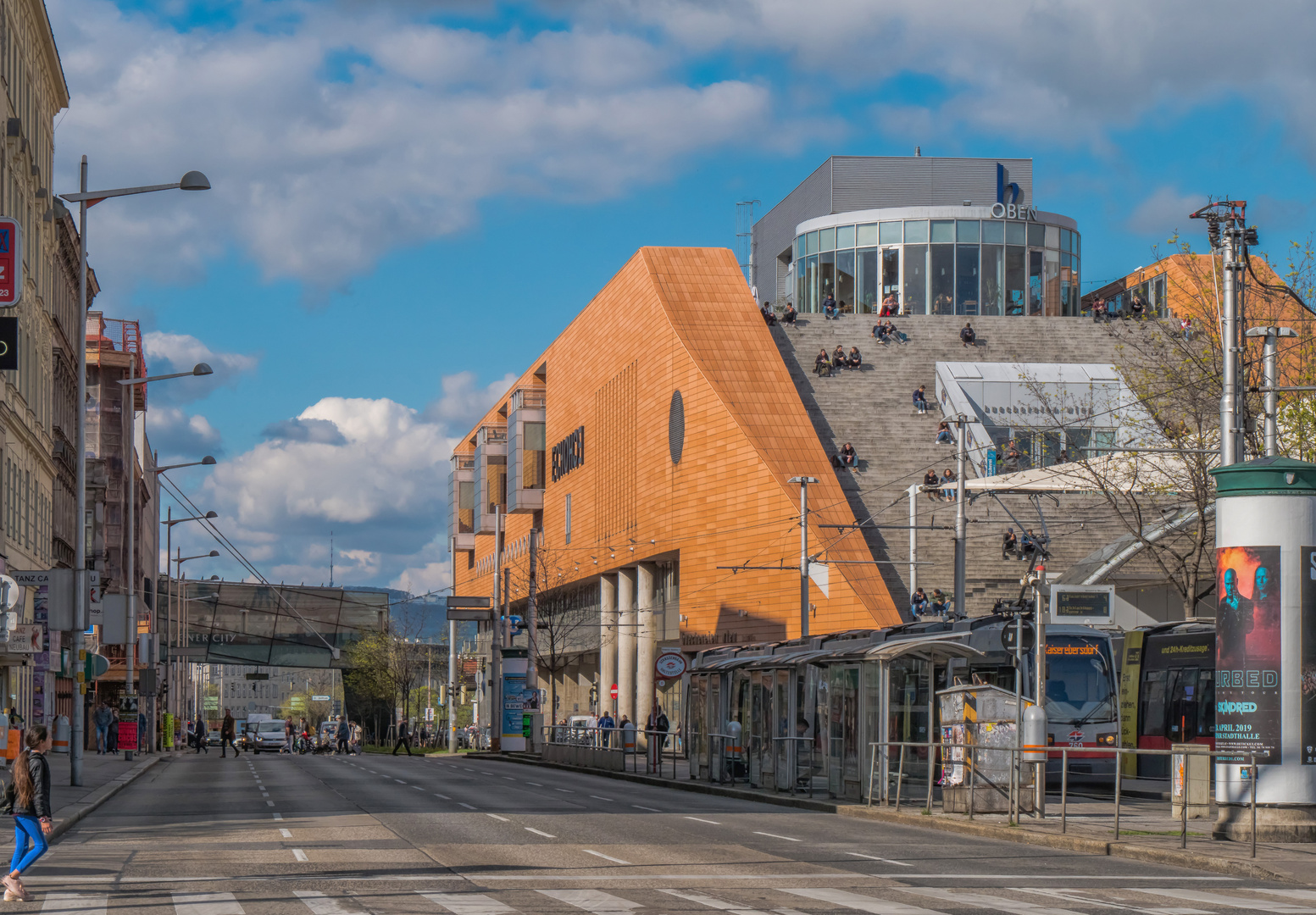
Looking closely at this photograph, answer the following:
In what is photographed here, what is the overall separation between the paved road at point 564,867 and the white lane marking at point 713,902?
1.2 inches

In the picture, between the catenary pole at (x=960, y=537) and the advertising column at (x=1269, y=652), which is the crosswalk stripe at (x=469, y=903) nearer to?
the advertising column at (x=1269, y=652)

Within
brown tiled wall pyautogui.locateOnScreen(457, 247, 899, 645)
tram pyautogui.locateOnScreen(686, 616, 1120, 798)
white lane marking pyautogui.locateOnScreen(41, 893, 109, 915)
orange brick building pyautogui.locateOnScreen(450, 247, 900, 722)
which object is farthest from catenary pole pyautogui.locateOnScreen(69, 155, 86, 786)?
Result: brown tiled wall pyautogui.locateOnScreen(457, 247, 899, 645)

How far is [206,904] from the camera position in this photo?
1343cm

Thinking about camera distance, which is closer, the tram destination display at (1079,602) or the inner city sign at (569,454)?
the tram destination display at (1079,602)

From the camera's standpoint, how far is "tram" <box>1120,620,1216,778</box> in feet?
114

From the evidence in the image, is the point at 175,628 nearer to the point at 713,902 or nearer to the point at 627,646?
the point at 627,646

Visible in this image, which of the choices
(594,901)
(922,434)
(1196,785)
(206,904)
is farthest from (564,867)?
(922,434)

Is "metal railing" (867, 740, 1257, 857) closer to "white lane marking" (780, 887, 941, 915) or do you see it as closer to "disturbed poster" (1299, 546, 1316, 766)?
"disturbed poster" (1299, 546, 1316, 766)

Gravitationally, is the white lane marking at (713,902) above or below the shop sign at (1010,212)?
below

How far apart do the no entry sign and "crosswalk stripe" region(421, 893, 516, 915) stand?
1093cm

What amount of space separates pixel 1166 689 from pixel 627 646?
4558 cm

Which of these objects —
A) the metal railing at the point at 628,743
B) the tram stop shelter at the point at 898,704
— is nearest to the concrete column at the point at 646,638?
the metal railing at the point at 628,743

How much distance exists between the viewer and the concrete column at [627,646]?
261 feet

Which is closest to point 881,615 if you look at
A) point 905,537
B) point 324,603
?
point 905,537
